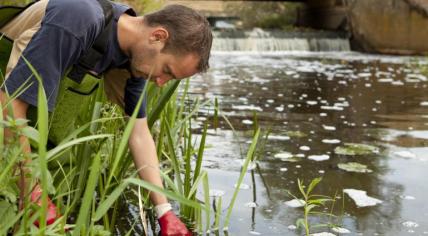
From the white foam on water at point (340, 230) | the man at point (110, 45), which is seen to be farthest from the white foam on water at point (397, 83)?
the man at point (110, 45)

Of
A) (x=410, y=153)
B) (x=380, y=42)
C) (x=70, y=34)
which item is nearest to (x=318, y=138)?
(x=410, y=153)

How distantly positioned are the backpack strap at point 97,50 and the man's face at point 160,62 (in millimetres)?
114

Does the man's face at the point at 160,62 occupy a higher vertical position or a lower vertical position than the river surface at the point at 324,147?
higher

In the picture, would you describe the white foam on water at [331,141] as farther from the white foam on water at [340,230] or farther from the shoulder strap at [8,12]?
the shoulder strap at [8,12]

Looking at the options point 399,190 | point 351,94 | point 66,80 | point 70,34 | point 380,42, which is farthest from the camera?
point 380,42

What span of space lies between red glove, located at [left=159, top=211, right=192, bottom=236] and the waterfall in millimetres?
13986

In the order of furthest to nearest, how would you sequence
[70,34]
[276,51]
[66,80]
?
[276,51], [66,80], [70,34]

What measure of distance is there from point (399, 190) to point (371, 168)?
0.44 m

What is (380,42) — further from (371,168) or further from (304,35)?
(371,168)

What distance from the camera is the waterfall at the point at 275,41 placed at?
16406mm

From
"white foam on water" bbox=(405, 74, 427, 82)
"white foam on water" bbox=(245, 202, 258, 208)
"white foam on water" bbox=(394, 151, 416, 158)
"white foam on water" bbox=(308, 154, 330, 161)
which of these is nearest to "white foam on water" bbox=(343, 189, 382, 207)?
"white foam on water" bbox=(245, 202, 258, 208)

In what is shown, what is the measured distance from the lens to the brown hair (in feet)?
6.85

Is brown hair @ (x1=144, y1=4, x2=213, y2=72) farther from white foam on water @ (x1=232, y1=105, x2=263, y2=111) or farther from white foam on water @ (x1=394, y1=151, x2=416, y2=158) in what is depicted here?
white foam on water @ (x1=232, y1=105, x2=263, y2=111)

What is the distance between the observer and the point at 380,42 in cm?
1538
